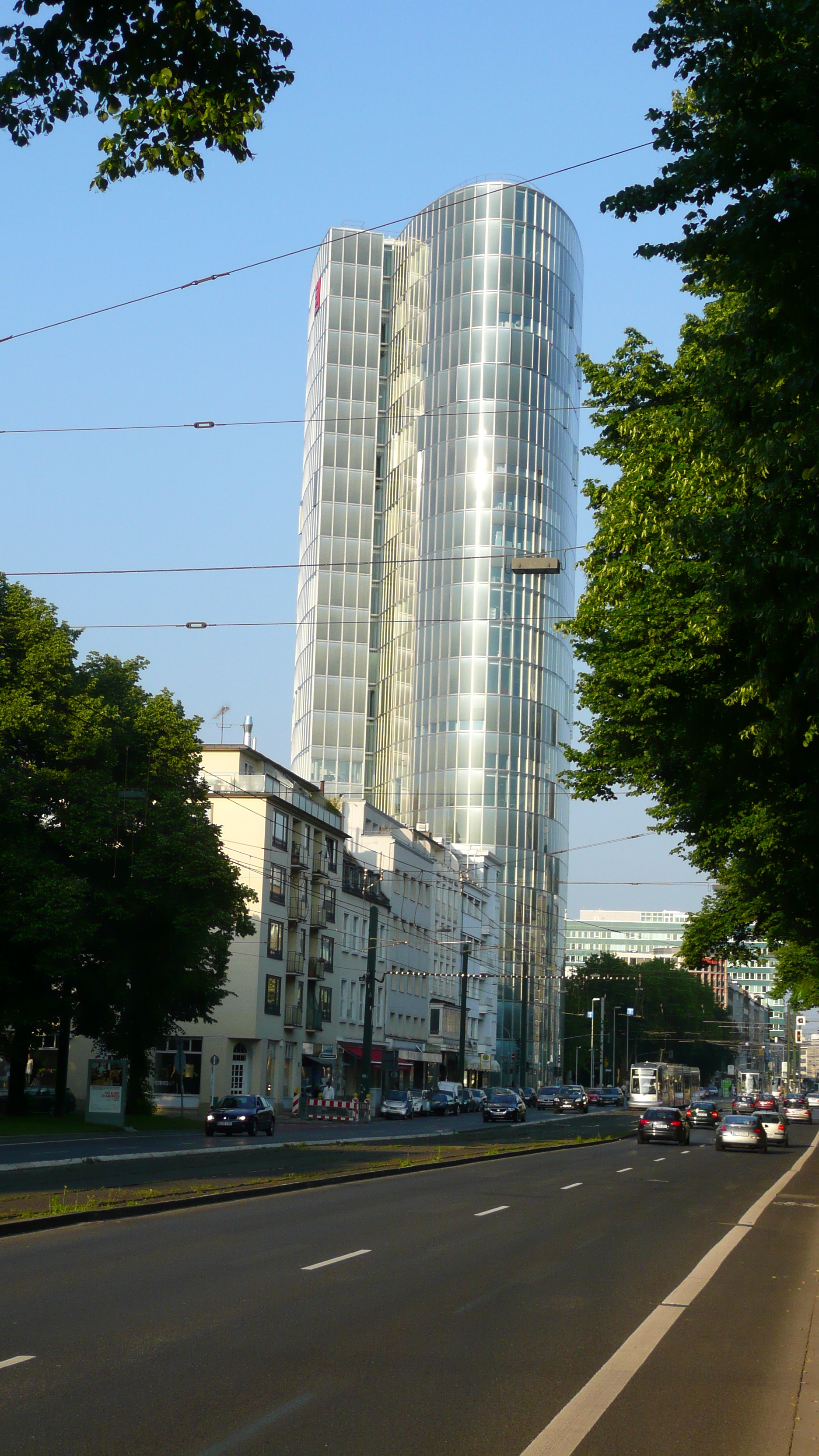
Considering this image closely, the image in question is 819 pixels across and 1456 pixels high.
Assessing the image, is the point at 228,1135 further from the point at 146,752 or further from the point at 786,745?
the point at 786,745

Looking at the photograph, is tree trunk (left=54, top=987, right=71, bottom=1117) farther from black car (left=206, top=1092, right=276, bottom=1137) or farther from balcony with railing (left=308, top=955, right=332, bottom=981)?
balcony with railing (left=308, top=955, right=332, bottom=981)

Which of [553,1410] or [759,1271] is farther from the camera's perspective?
[759,1271]

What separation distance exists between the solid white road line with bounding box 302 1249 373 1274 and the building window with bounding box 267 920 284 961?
2297 inches

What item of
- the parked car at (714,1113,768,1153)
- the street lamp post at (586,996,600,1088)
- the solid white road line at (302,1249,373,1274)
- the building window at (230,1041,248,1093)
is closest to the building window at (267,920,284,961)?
the building window at (230,1041,248,1093)

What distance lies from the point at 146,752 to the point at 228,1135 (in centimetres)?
1331

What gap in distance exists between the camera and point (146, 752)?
51.5 meters

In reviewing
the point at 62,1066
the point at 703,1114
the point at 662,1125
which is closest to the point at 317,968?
the point at 703,1114

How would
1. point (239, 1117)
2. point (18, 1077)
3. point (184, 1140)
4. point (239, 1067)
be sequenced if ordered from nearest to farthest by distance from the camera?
point (184, 1140)
point (239, 1117)
point (18, 1077)
point (239, 1067)

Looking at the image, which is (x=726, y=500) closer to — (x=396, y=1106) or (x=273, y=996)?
(x=396, y=1106)

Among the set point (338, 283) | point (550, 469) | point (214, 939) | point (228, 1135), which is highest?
point (338, 283)

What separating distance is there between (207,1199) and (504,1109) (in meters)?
52.1

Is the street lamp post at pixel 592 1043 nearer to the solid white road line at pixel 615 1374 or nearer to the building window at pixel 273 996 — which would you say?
the building window at pixel 273 996

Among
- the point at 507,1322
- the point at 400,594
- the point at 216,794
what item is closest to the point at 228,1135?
the point at 216,794

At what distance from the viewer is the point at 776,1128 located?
194 feet
